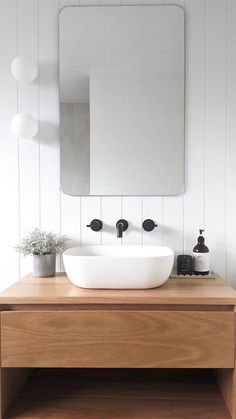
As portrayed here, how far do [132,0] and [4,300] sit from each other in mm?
1535

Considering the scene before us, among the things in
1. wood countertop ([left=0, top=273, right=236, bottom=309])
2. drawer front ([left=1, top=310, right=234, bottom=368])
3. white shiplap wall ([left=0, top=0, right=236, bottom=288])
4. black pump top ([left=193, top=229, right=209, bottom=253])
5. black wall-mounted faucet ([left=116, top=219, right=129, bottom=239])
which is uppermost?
white shiplap wall ([left=0, top=0, right=236, bottom=288])

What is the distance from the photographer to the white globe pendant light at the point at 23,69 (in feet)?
6.47

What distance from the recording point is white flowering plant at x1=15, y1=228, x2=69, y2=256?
1.90 metres

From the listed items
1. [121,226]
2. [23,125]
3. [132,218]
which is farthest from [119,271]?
[23,125]

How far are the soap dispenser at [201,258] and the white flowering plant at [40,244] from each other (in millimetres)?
642

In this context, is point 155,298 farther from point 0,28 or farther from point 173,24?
point 0,28

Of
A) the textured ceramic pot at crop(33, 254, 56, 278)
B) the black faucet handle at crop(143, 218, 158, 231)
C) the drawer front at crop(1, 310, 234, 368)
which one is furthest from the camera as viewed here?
the black faucet handle at crop(143, 218, 158, 231)

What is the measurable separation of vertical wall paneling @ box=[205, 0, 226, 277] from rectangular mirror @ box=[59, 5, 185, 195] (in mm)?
136

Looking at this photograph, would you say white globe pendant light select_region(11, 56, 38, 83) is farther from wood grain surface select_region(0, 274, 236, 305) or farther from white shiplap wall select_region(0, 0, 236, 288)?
wood grain surface select_region(0, 274, 236, 305)

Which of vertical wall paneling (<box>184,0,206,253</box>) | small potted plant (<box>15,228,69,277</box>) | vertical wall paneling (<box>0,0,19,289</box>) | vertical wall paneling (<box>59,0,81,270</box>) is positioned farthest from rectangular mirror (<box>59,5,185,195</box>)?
small potted plant (<box>15,228,69,277</box>)

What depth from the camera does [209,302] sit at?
1.54 metres

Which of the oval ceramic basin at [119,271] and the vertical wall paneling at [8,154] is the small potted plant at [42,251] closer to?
the vertical wall paneling at [8,154]

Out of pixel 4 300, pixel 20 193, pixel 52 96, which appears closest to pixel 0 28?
pixel 52 96

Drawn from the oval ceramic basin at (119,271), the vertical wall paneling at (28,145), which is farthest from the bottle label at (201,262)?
the vertical wall paneling at (28,145)
